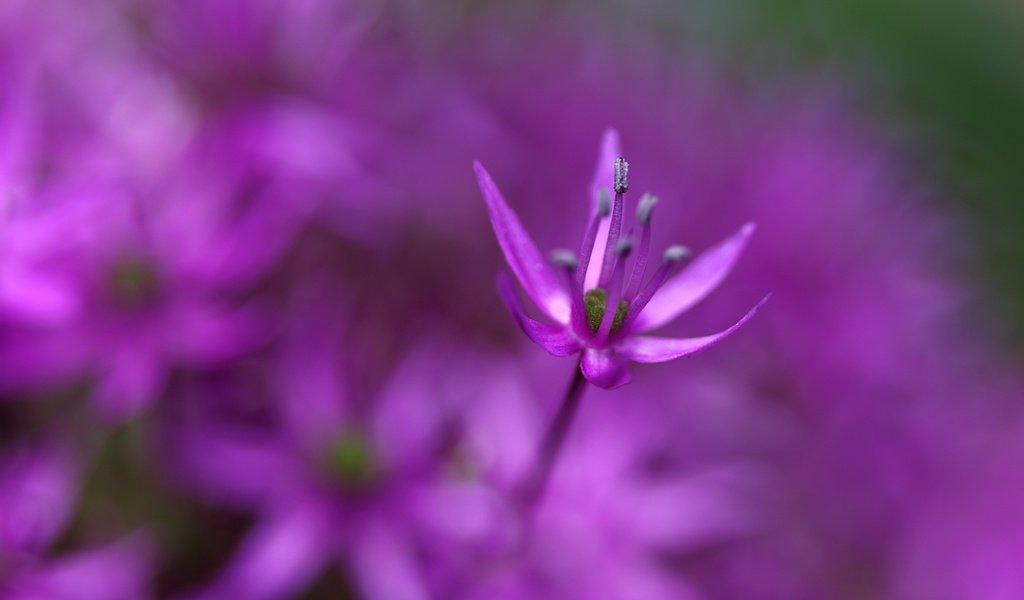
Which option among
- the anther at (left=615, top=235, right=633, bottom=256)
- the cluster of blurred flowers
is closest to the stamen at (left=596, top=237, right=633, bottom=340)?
the anther at (left=615, top=235, right=633, bottom=256)

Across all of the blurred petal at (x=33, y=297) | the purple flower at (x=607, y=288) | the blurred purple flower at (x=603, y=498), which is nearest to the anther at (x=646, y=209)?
the purple flower at (x=607, y=288)

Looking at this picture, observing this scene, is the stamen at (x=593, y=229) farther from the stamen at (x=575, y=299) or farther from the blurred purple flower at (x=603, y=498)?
the blurred purple flower at (x=603, y=498)

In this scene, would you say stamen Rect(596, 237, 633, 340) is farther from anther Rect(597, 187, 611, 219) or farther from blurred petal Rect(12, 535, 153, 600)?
blurred petal Rect(12, 535, 153, 600)

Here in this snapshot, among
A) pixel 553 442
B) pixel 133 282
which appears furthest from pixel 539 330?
pixel 133 282

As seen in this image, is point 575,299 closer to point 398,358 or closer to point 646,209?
point 646,209

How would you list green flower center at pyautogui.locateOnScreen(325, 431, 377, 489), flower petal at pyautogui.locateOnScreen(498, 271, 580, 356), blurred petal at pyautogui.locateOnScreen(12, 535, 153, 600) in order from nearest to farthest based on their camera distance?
flower petal at pyautogui.locateOnScreen(498, 271, 580, 356)
blurred petal at pyautogui.locateOnScreen(12, 535, 153, 600)
green flower center at pyautogui.locateOnScreen(325, 431, 377, 489)
